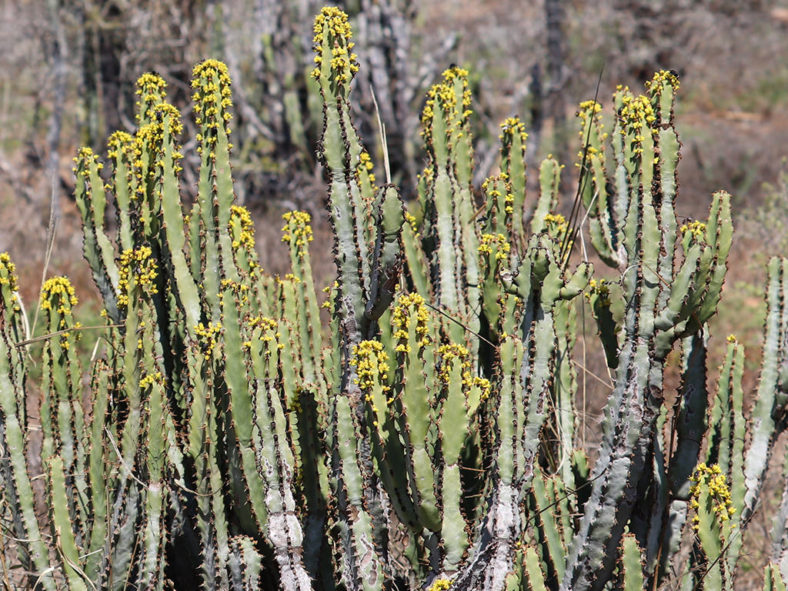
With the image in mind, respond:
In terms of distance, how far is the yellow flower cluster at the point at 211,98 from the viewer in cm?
324

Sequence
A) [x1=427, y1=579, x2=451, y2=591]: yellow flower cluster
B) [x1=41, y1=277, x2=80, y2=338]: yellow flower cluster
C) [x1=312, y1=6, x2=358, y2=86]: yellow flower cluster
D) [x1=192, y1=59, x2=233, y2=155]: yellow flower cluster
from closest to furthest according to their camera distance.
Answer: [x1=427, y1=579, x2=451, y2=591]: yellow flower cluster → [x1=312, y1=6, x2=358, y2=86]: yellow flower cluster → [x1=192, y1=59, x2=233, y2=155]: yellow flower cluster → [x1=41, y1=277, x2=80, y2=338]: yellow flower cluster

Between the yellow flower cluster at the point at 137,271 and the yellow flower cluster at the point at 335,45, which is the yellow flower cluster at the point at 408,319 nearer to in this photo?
the yellow flower cluster at the point at 335,45

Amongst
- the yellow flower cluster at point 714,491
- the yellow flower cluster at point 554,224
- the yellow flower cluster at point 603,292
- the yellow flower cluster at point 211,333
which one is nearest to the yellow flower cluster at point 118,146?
the yellow flower cluster at point 211,333

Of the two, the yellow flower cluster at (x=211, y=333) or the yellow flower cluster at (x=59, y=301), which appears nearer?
the yellow flower cluster at (x=211, y=333)

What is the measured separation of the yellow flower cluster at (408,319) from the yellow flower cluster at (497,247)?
609 millimetres

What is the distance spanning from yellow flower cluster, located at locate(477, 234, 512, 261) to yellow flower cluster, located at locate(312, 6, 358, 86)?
0.79 meters

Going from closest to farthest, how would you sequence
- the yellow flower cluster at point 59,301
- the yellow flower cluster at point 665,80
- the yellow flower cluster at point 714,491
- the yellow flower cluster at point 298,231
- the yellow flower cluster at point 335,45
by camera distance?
the yellow flower cluster at point 714,491 → the yellow flower cluster at point 335,45 → the yellow flower cluster at point 665,80 → the yellow flower cluster at point 59,301 → the yellow flower cluster at point 298,231

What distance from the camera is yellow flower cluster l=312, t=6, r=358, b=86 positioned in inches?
119

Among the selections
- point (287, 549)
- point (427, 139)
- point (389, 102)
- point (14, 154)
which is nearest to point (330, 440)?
point (287, 549)

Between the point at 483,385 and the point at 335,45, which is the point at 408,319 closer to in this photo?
the point at 483,385

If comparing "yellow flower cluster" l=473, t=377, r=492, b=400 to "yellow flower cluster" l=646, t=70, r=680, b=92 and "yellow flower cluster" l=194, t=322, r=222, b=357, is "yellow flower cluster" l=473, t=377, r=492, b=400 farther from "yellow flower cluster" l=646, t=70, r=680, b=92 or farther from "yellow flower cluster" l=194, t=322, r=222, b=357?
"yellow flower cluster" l=646, t=70, r=680, b=92

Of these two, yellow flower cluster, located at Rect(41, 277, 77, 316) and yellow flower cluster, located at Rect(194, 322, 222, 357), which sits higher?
yellow flower cluster, located at Rect(41, 277, 77, 316)

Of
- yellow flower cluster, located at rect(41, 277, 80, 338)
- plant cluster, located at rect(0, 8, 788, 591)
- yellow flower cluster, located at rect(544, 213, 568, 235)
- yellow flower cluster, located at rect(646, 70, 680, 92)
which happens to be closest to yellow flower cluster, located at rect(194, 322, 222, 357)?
plant cluster, located at rect(0, 8, 788, 591)

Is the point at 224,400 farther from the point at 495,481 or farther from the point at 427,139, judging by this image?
the point at 427,139
